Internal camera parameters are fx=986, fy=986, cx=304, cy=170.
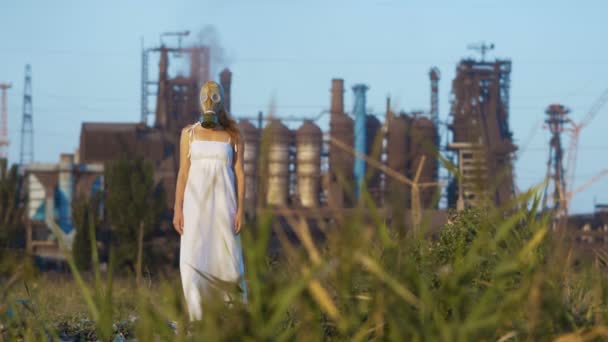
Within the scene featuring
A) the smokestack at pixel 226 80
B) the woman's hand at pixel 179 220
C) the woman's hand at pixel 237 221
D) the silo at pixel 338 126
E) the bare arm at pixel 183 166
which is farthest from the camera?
the smokestack at pixel 226 80

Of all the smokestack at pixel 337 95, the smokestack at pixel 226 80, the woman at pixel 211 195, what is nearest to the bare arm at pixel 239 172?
the woman at pixel 211 195

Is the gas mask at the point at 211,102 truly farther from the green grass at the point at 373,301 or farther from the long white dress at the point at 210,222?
the green grass at the point at 373,301

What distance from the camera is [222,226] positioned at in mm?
6344

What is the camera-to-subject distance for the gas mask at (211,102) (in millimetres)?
6195

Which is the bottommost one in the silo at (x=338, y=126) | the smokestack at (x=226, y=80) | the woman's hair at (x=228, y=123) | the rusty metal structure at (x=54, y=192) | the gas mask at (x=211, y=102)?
the rusty metal structure at (x=54, y=192)

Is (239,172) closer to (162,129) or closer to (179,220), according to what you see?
(179,220)

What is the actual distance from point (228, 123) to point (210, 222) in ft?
2.26

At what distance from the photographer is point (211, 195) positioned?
611 cm

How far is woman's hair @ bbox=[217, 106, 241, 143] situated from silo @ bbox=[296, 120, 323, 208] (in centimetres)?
4676

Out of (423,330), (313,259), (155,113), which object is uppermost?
(155,113)

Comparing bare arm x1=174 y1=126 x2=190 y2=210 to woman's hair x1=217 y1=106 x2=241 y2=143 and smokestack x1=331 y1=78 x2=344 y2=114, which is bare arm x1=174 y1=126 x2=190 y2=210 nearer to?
woman's hair x1=217 y1=106 x2=241 y2=143

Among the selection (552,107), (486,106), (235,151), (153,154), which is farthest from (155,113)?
(235,151)

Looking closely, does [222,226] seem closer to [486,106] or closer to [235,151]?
[235,151]

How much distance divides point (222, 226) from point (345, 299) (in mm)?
3956
